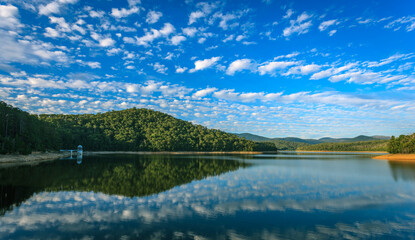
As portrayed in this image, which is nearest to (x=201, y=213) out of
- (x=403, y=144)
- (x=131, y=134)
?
(x=403, y=144)

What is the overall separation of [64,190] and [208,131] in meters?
161

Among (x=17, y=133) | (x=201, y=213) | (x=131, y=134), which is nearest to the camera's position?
(x=201, y=213)

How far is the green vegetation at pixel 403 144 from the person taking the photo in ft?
290

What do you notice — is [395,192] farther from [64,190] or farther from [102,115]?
[102,115]

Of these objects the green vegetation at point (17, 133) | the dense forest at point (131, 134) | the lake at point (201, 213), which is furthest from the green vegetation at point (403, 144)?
the green vegetation at point (17, 133)

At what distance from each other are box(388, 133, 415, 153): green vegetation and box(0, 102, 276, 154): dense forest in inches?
3175

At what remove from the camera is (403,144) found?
299 ft

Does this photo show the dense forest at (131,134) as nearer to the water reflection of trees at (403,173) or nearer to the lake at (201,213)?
the lake at (201,213)

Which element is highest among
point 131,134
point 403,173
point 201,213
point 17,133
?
point 131,134

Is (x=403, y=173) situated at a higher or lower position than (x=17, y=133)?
lower

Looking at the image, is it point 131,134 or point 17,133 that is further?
point 131,134

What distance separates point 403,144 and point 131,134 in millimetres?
135200

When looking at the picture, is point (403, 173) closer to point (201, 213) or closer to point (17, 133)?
point (201, 213)

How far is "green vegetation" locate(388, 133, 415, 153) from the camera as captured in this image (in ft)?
290
